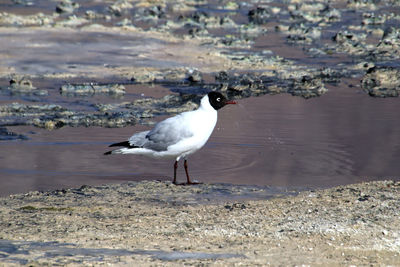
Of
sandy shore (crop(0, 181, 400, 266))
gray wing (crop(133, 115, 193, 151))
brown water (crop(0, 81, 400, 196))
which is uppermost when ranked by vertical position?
gray wing (crop(133, 115, 193, 151))

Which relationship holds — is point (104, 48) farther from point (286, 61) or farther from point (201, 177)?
point (201, 177)

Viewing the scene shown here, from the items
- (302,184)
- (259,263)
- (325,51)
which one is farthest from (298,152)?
(325,51)

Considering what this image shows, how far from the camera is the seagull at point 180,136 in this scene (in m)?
8.84

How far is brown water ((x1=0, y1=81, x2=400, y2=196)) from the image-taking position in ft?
29.9

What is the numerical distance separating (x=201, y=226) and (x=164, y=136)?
2.39 meters

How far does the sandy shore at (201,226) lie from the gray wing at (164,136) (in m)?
0.71

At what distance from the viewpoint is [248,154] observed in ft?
33.4

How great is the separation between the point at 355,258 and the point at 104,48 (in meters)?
12.7

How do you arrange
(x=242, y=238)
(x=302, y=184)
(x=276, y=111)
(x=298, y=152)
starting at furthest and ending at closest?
(x=276, y=111)
(x=298, y=152)
(x=302, y=184)
(x=242, y=238)

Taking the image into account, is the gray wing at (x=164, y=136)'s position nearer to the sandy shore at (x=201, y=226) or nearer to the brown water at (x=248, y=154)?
the brown water at (x=248, y=154)

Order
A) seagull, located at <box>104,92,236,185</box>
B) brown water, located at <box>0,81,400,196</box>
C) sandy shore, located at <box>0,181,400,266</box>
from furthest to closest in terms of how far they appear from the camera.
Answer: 1. brown water, located at <box>0,81,400,196</box>
2. seagull, located at <box>104,92,236,185</box>
3. sandy shore, located at <box>0,181,400,266</box>

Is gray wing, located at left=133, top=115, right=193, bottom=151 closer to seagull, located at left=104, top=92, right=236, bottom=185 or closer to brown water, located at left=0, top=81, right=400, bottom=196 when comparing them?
seagull, located at left=104, top=92, right=236, bottom=185

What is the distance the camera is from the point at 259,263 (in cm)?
578

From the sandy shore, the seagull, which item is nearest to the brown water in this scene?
the seagull
